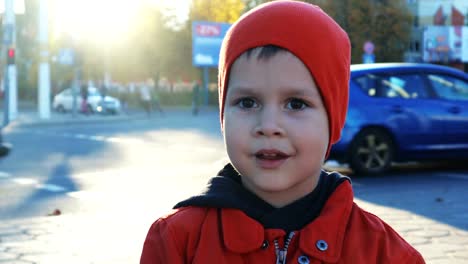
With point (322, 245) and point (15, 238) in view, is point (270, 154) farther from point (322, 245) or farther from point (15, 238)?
point (15, 238)

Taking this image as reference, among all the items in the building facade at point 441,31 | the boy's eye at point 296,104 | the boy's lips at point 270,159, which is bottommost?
the boy's lips at point 270,159

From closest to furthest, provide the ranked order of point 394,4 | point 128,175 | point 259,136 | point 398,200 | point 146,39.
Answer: point 259,136
point 398,200
point 128,175
point 394,4
point 146,39

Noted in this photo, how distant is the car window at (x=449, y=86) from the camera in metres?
11.8

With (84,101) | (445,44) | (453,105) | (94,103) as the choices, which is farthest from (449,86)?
(445,44)

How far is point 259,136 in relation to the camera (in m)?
A: 2.08

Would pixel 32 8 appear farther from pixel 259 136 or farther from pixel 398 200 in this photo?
pixel 259 136

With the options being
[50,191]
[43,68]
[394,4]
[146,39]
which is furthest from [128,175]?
[146,39]

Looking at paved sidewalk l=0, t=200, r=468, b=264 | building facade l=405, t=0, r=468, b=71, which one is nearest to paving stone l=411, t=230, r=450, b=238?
paved sidewalk l=0, t=200, r=468, b=264

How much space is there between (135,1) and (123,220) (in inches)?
2712

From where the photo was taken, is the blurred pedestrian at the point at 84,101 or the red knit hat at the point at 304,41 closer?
the red knit hat at the point at 304,41

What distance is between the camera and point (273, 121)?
2062mm

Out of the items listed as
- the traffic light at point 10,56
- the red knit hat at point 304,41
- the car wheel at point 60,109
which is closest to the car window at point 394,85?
Answer: the red knit hat at point 304,41

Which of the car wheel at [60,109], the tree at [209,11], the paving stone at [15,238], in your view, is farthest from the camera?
the tree at [209,11]

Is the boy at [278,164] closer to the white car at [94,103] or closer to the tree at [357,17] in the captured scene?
the tree at [357,17]
